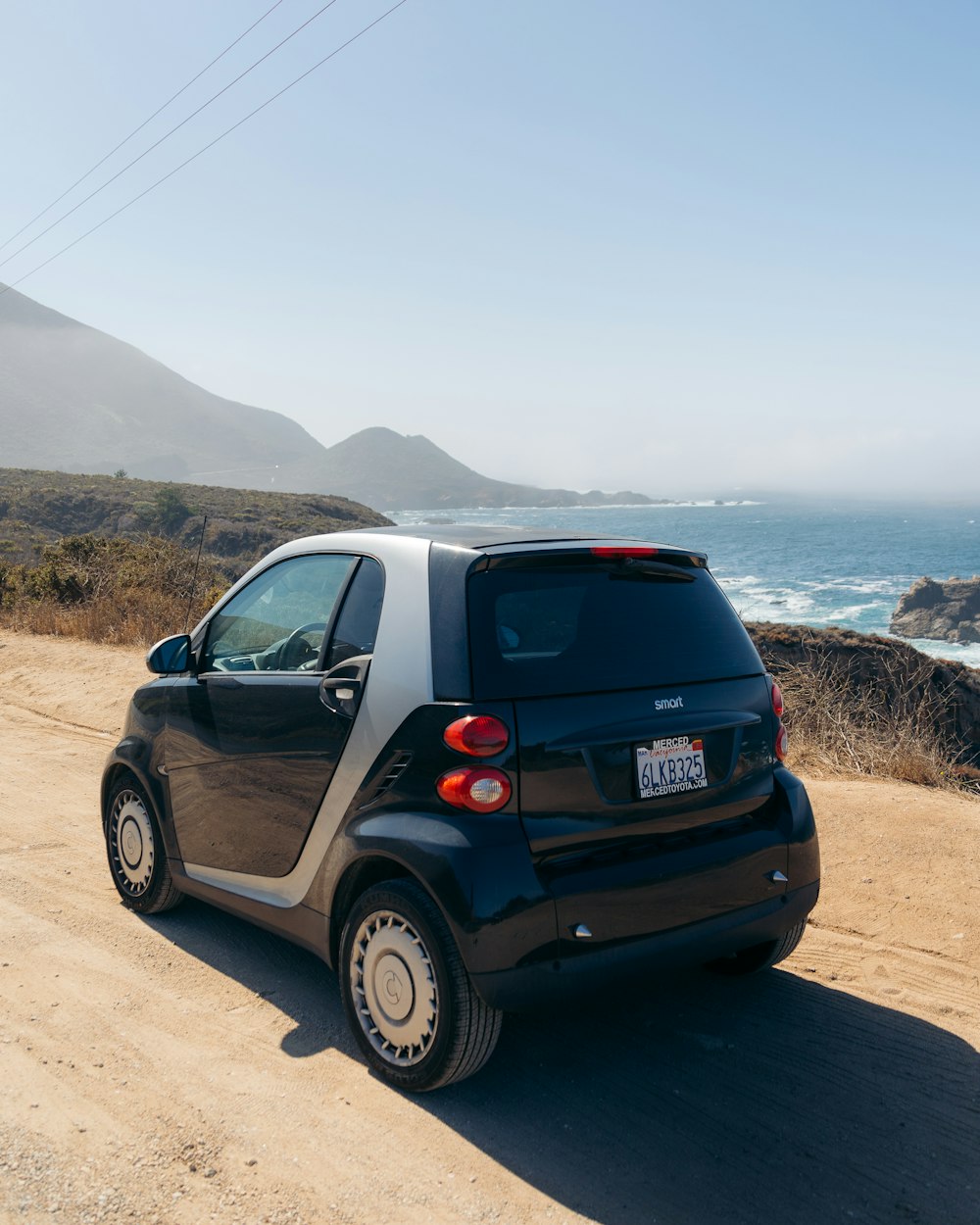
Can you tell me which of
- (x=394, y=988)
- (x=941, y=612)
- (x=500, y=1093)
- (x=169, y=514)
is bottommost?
(x=941, y=612)

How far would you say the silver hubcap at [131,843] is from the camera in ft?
15.5

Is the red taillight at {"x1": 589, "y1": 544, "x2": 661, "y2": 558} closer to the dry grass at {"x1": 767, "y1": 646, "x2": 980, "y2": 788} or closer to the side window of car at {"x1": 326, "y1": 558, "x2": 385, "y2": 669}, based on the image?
the side window of car at {"x1": 326, "y1": 558, "x2": 385, "y2": 669}

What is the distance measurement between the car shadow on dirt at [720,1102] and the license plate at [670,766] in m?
0.63

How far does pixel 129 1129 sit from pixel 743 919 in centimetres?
202

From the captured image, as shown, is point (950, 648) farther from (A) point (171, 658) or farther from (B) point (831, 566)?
(A) point (171, 658)

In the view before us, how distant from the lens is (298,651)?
397 cm

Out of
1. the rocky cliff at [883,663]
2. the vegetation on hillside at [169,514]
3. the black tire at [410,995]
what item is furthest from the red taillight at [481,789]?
the vegetation on hillside at [169,514]

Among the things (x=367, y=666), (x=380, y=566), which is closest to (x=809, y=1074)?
(x=367, y=666)

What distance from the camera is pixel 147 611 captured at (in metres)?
14.9

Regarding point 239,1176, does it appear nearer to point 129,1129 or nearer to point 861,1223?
point 129,1129

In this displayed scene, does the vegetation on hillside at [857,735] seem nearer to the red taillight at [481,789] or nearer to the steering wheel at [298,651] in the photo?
the steering wheel at [298,651]

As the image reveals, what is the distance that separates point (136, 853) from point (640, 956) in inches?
108

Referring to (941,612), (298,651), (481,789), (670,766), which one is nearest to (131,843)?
(298,651)

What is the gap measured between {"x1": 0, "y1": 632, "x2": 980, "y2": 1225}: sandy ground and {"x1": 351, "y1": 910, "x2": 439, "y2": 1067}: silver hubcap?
176mm
